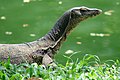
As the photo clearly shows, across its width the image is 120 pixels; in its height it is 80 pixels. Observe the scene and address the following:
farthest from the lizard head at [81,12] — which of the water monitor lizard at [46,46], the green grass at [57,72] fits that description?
the green grass at [57,72]

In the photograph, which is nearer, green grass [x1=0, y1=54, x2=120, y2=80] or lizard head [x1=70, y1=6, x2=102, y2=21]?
green grass [x1=0, y1=54, x2=120, y2=80]

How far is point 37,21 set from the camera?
10.7 metres

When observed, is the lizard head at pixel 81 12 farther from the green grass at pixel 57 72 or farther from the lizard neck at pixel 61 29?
the green grass at pixel 57 72

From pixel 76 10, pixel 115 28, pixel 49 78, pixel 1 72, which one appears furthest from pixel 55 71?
pixel 115 28

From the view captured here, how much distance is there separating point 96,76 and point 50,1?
8.89 meters

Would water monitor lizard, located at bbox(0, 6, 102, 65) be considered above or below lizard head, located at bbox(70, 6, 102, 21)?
below

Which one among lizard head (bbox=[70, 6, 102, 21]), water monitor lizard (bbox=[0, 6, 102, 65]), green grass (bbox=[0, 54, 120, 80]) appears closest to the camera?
green grass (bbox=[0, 54, 120, 80])

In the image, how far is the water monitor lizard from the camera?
4.94 metres

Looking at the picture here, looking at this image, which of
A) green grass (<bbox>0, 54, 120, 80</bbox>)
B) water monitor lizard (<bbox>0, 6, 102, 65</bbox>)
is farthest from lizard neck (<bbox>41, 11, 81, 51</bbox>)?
green grass (<bbox>0, 54, 120, 80</bbox>)

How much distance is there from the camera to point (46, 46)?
17.2 feet

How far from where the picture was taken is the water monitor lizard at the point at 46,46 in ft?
16.2

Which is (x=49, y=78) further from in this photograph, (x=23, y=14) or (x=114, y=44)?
(x=23, y=14)

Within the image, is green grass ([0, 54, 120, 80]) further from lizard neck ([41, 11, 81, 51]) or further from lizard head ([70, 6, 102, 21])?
lizard head ([70, 6, 102, 21])

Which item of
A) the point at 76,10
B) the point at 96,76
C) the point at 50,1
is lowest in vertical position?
the point at 50,1
